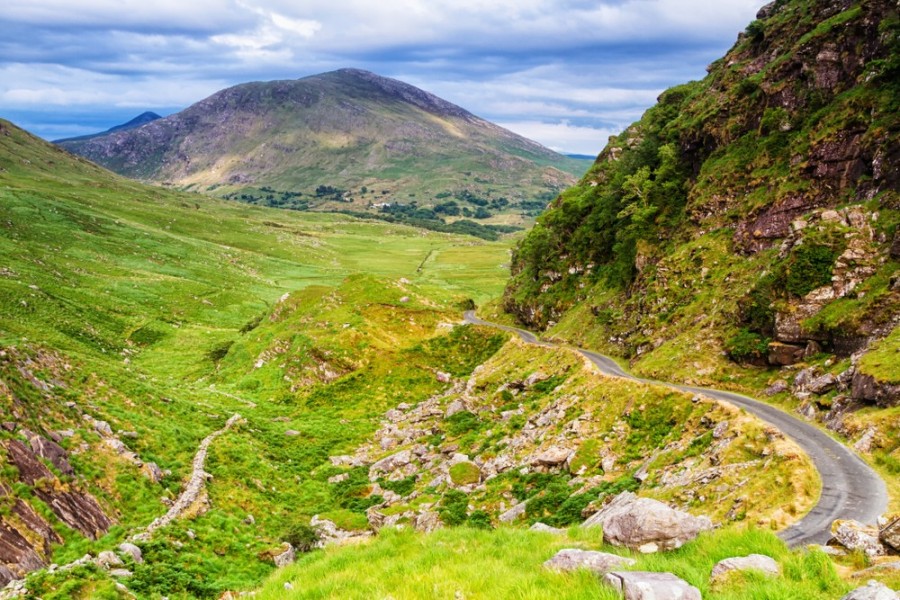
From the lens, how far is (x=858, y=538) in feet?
42.5

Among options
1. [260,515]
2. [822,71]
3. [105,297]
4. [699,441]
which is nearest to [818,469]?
[699,441]

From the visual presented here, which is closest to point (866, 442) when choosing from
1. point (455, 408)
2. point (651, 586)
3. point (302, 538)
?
point (651, 586)

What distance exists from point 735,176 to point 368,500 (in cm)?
5233

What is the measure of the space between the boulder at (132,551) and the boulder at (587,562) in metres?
22.5

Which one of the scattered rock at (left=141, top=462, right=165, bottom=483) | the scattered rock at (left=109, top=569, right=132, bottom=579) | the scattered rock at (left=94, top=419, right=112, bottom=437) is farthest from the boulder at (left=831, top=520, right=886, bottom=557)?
the scattered rock at (left=94, top=419, right=112, bottom=437)

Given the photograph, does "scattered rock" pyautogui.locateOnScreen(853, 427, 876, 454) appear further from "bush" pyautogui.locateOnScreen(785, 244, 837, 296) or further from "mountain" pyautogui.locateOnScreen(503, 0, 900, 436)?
"bush" pyautogui.locateOnScreen(785, 244, 837, 296)

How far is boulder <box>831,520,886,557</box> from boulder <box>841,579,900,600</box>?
17.8ft

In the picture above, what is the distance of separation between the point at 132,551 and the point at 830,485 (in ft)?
105

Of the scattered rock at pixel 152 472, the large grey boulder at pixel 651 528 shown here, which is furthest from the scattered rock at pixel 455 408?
the large grey boulder at pixel 651 528

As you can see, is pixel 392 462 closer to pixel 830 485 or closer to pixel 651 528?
pixel 830 485

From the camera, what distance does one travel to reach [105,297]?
102 m

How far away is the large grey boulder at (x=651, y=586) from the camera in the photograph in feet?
28.5

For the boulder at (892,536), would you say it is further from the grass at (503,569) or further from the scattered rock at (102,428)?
the scattered rock at (102,428)

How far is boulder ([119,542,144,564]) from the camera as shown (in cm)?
2431
